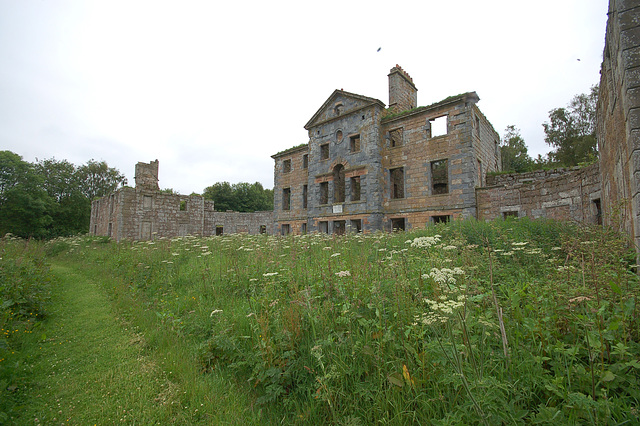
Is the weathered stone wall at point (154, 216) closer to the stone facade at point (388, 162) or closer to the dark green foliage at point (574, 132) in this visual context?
the stone facade at point (388, 162)

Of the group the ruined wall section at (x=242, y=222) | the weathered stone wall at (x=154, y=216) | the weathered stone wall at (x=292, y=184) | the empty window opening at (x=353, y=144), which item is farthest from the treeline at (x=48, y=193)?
the empty window opening at (x=353, y=144)

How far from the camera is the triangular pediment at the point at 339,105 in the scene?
62.0 feet

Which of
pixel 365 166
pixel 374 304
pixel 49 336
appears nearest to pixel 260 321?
pixel 374 304

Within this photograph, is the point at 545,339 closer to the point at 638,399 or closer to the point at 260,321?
the point at 638,399

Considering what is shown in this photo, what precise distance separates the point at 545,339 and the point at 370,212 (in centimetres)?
1574

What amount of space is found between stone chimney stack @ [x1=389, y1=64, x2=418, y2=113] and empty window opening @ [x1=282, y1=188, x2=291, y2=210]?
11.1m

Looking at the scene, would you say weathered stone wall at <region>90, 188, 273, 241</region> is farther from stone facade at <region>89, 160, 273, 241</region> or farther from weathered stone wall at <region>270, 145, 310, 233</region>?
weathered stone wall at <region>270, 145, 310, 233</region>

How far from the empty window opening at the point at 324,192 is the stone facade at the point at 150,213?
12.2m

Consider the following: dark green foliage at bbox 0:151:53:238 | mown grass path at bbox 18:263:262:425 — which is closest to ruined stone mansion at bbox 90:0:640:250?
mown grass path at bbox 18:263:262:425

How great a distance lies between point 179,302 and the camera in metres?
5.55

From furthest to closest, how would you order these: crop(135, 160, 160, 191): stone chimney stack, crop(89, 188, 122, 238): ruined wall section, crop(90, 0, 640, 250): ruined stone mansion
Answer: crop(135, 160, 160, 191): stone chimney stack < crop(89, 188, 122, 238): ruined wall section < crop(90, 0, 640, 250): ruined stone mansion

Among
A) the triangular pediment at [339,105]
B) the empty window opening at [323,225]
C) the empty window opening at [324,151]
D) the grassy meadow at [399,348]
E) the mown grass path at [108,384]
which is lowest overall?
the mown grass path at [108,384]

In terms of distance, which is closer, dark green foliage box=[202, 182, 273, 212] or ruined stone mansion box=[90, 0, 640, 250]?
ruined stone mansion box=[90, 0, 640, 250]

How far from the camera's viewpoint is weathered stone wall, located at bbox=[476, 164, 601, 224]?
31.6 ft
